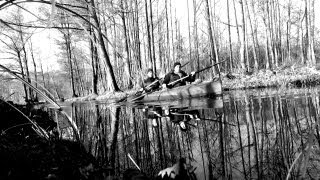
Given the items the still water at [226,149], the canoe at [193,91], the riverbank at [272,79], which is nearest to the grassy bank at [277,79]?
the riverbank at [272,79]

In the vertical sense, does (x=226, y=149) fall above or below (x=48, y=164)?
below

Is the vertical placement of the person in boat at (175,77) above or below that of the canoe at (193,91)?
above

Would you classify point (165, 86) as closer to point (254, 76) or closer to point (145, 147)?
point (254, 76)

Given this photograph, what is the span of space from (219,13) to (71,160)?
94.8ft

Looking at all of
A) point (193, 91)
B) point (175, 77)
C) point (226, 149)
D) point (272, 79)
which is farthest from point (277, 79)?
point (226, 149)

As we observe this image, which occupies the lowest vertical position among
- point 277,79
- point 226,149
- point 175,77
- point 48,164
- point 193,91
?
point 226,149

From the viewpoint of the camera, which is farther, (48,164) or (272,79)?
(272,79)

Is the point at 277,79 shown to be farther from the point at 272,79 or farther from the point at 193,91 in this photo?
the point at 193,91

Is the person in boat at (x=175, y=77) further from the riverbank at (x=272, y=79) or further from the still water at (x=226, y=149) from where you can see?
the still water at (x=226, y=149)

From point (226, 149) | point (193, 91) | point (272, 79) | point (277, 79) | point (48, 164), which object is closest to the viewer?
point (48, 164)

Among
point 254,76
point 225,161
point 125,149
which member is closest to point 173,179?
point 225,161

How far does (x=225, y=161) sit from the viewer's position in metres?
1.83

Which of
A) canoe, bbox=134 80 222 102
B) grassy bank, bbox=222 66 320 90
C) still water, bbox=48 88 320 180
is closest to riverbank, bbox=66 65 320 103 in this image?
grassy bank, bbox=222 66 320 90

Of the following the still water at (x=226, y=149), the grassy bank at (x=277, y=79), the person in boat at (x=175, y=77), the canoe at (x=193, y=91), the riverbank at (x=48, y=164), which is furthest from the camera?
the person in boat at (x=175, y=77)
